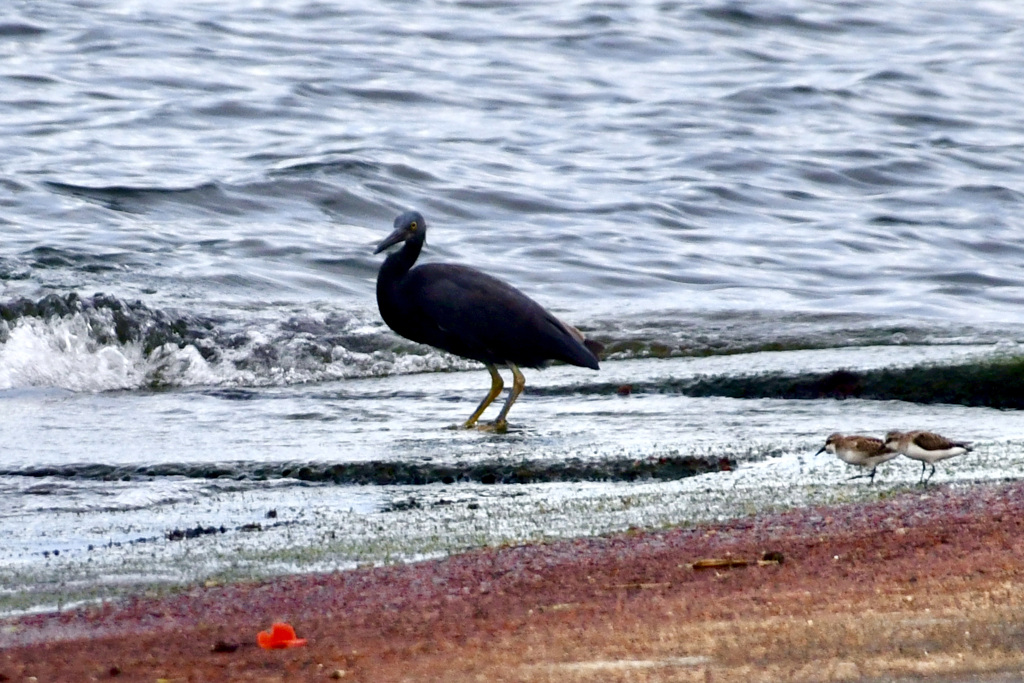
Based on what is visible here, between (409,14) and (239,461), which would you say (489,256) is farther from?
(409,14)

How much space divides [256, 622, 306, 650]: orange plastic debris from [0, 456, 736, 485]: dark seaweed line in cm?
225

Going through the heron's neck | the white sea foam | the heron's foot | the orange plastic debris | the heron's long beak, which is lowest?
the white sea foam

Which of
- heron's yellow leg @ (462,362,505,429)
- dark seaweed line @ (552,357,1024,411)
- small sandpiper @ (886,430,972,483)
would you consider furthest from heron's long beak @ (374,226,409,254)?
small sandpiper @ (886,430,972,483)

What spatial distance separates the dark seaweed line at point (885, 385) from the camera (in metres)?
7.55

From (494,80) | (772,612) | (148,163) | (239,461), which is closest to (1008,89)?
(494,80)

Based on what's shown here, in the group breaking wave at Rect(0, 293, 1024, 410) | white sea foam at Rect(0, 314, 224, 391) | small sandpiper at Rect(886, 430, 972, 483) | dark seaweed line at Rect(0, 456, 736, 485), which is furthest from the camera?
breaking wave at Rect(0, 293, 1024, 410)

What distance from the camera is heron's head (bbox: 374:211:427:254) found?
26.0ft

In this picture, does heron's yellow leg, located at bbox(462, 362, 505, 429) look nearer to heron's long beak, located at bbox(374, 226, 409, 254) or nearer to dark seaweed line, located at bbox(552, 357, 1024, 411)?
dark seaweed line, located at bbox(552, 357, 1024, 411)

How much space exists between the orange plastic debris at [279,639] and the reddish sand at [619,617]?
23 mm

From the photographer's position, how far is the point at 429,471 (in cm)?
596

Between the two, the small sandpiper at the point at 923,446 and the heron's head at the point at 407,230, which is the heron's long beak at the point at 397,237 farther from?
the small sandpiper at the point at 923,446

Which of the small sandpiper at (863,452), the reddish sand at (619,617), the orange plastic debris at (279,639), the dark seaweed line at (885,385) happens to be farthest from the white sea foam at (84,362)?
the orange plastic debris at (279,639)

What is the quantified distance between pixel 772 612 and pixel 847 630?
22cm

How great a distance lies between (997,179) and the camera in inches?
601
